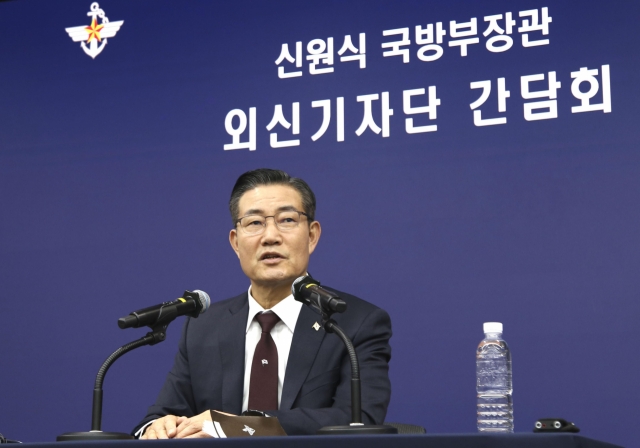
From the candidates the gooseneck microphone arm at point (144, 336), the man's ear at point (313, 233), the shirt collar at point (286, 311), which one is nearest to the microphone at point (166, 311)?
the gooseneck microphone arm at point (144, 336)

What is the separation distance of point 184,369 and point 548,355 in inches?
47.8

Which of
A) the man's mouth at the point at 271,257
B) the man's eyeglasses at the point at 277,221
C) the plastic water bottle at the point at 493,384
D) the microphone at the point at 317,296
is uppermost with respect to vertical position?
the man's eyeglasses at the point at 277,221

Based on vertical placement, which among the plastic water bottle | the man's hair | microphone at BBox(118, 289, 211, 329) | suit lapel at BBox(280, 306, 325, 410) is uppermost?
the man's hair

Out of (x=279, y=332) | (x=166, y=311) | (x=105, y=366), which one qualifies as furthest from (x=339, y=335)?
(x=279, y=332)

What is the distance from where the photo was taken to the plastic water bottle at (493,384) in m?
2.40

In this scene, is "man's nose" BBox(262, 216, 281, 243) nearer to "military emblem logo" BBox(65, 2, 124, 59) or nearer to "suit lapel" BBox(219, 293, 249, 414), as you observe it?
"suit lapel" BBox(219, 293, 249, 414)

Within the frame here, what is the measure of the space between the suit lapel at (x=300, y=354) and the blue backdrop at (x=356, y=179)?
0.74 m

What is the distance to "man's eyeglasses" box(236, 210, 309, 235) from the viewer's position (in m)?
2.46

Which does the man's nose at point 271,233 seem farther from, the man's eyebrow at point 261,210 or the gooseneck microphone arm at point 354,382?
the gooseneck microphone arm at point 354,382

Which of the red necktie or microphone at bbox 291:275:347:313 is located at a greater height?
microphone at bbox 291:275:347:313

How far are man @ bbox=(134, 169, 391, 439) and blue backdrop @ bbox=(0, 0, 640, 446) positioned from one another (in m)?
0.70

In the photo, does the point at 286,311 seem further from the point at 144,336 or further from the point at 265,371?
the point at 144,336

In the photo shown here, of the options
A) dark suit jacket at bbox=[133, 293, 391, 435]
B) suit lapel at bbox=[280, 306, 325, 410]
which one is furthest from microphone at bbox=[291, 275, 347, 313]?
suit lapel at bbox=[280, 306, 325, 410]

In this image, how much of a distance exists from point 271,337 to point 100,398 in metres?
0.78
